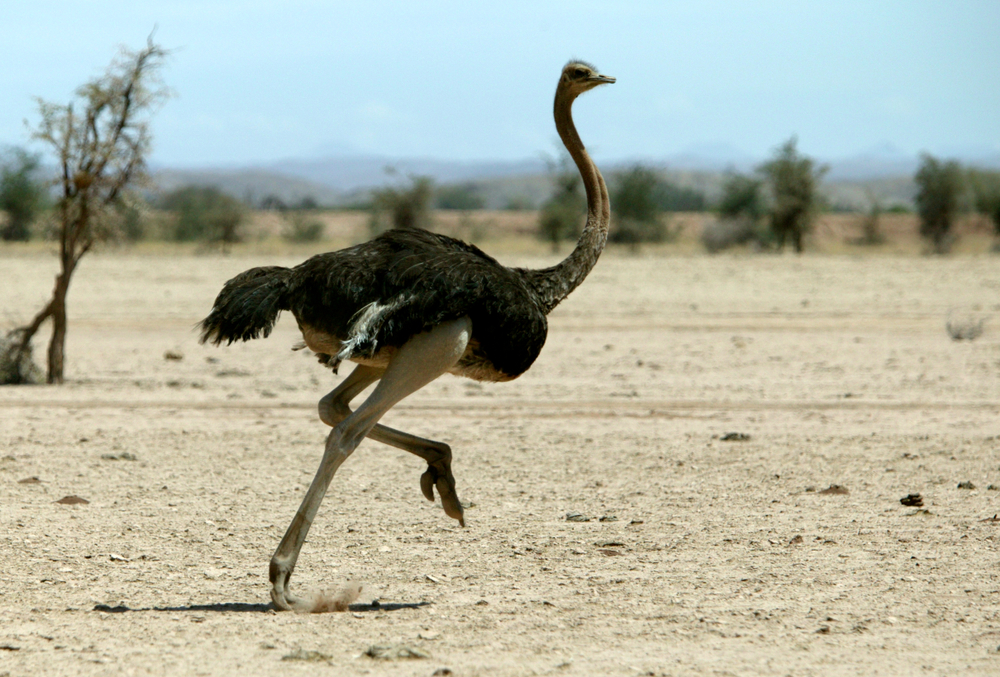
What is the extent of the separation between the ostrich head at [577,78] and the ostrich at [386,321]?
1180mm

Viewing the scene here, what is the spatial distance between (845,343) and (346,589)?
982 cm

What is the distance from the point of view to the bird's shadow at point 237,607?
4.61 meters

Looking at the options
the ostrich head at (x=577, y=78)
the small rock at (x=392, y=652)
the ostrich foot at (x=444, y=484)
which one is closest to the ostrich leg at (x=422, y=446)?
the ostrich foot at (x=444, y=484)

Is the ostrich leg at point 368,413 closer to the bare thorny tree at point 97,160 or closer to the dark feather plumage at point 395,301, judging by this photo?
the dark feather plumage at point 395,301

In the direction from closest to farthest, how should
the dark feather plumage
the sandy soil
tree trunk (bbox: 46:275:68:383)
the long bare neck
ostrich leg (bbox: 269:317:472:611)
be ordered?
the sandy soil
ostrich leg (bbox: 269:317:472:611)
the dark feather plumage
the long bare neck
tree trunk (bbox: 46:275:68:383)

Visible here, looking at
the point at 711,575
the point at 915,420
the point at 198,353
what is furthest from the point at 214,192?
the point at 711,575

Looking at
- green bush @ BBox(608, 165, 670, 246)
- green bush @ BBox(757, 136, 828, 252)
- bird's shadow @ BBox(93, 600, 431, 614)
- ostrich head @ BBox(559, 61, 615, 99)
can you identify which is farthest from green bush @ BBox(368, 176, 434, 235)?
bird's shadow @ BBox(93, 600, 431, 614)

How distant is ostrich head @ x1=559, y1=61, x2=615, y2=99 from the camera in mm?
5797

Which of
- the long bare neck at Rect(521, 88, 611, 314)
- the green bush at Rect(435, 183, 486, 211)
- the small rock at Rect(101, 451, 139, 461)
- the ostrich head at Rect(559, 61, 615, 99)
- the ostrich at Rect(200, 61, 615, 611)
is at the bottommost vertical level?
the small rock at Rect(101, 451, 139, 461)

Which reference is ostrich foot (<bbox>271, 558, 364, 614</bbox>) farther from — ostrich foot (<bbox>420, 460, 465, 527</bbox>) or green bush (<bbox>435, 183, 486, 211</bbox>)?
green bush (<bbox>435, 183, 486, 211</bbox>)

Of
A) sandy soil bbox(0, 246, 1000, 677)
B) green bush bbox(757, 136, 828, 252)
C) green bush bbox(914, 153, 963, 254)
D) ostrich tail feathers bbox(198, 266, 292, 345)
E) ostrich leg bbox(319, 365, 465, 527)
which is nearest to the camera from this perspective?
sandy soil bbox(0, 246, 1000, 677)

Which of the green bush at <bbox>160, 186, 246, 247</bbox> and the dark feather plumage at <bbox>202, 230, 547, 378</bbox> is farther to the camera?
the green bush at <bbox>160, 186, 246, 247</bbox>

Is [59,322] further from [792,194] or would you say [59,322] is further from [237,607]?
[792,194]

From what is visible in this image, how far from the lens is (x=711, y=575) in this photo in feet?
16.9
